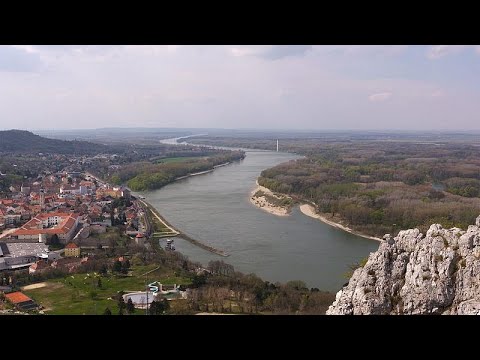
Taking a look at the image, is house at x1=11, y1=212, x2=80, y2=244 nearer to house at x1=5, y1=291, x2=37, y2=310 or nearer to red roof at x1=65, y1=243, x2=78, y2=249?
red roof at x1=65, y1=243, x2=78, y2=249

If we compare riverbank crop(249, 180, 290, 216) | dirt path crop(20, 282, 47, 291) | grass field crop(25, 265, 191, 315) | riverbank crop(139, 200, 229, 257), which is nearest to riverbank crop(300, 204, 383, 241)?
riverbank crop(249, 180, 290, 216)

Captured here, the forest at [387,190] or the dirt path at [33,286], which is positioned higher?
the forest at [387,190]

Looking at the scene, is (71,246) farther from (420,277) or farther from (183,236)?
(420,277)

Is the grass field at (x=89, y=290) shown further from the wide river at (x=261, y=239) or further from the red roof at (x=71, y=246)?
the red roof at (x=71, y=246)

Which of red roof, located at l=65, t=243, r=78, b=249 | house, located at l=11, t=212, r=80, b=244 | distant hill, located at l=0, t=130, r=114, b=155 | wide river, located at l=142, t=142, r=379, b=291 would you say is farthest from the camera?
distant hill, located at l=0, t=130, r=114, b=155

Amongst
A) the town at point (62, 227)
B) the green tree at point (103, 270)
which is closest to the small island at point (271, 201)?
the town at point (62, 227)
